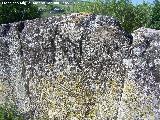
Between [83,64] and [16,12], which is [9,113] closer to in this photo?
[83,64]

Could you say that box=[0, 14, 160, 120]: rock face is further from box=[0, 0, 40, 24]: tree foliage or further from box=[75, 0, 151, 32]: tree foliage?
box=[75, 0, 151, 32]: tree foliage

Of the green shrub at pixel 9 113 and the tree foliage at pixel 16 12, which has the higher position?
the tree foliage at pixel 16 12

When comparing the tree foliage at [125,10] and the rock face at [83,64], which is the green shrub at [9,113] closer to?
the rock face at [83,64]

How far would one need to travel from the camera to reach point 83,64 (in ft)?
42.2

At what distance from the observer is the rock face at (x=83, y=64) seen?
11.6 metres

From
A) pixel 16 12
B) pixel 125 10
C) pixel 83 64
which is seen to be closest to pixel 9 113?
pixel 83 64

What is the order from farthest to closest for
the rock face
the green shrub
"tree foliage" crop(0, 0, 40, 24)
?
"tree foliage" crop(0, 0, 40, 24), the green shrub, the rock face

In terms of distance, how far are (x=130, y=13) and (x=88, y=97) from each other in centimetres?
2421

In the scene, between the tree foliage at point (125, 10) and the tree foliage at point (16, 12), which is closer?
the tree foliage at point (16, 12)

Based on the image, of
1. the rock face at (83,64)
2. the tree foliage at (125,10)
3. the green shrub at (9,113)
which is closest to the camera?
the rock face at (83,64)

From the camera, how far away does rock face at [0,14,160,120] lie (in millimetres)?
11625

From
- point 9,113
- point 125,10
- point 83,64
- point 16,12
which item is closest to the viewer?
point 83,64

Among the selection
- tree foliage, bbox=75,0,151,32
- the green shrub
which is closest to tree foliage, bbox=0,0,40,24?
tree foliage, bbox=75,0,151,32

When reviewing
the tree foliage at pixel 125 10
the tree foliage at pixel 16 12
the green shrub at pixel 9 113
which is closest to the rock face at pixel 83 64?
the green shrub at pixel 9 113
